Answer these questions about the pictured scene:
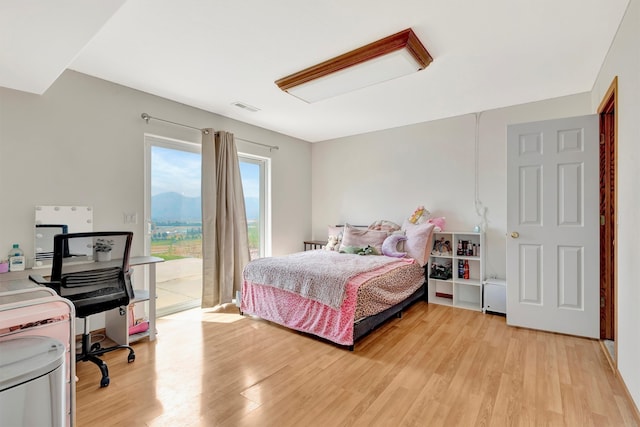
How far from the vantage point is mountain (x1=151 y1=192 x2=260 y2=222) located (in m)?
3.44

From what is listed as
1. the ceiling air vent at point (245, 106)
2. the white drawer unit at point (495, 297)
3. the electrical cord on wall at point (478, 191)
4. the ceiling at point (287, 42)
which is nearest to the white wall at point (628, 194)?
the ceiling at point (287, 42)

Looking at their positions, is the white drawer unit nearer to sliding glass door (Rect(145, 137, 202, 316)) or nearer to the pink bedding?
the pink bedding

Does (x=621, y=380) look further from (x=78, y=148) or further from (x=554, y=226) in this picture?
(x=78, y=148)

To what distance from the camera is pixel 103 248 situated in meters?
2.24

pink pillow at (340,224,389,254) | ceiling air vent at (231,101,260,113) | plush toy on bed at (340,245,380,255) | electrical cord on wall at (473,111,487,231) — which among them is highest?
ceiling air vent at (231,101,260,113)

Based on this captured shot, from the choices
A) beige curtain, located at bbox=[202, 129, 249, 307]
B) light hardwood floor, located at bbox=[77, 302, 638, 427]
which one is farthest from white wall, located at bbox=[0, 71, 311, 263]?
light hardwood floor, located at bbox=[77, 302, 638, 427]

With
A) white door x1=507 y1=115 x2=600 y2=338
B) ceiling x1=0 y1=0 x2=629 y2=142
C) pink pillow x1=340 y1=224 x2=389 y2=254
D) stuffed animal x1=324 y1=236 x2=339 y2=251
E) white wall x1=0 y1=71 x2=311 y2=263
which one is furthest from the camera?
stuffed animal x1=324 y1=236 x2=339 y2=251

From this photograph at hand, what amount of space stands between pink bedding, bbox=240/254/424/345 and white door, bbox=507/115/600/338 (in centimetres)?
107

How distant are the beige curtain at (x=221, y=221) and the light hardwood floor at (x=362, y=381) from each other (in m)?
0.81

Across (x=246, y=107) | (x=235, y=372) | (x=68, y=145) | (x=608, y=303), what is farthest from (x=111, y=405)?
(x=608, y=303)

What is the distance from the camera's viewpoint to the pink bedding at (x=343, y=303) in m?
2.59

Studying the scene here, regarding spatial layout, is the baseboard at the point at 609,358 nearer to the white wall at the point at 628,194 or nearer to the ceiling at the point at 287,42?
the white wall at the point at 628,194

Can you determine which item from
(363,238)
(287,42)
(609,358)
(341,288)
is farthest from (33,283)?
(609,358)

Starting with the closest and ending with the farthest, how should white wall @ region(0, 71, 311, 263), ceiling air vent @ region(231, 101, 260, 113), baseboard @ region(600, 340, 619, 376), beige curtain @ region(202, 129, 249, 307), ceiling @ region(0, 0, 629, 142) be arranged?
ceiling @ region(0, 0, 629, 142)
baseboard @ region(600, 340, 619, 376)
white wall @ region(0, 71, 311, 263)
ceiling air vent @ region(231, 101, 260, 113)
beige curtain @ region(202, 129, 249, 307)
